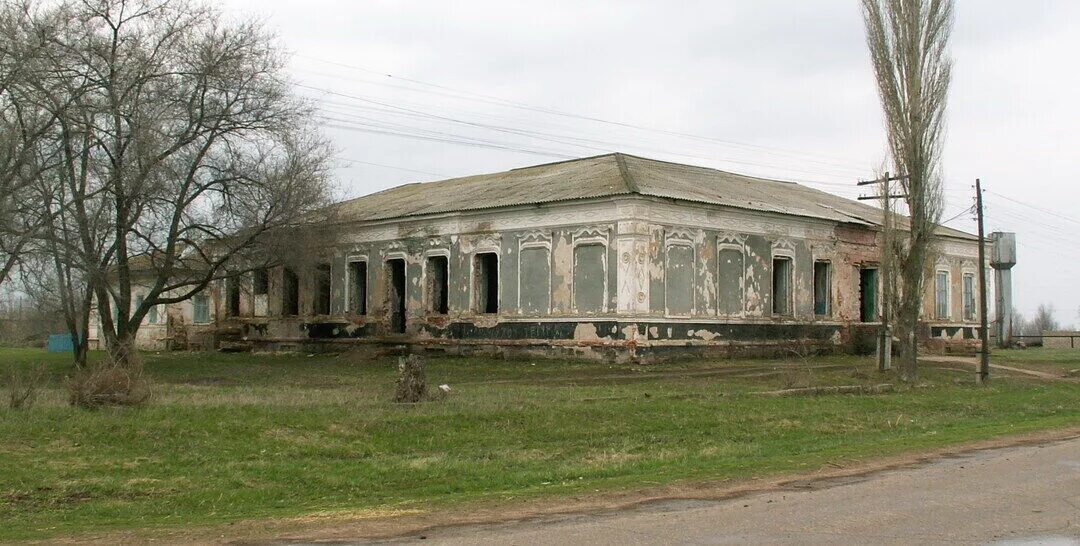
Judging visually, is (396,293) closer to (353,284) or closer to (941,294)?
(353,284)

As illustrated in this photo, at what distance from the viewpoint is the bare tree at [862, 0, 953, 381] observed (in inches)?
1083

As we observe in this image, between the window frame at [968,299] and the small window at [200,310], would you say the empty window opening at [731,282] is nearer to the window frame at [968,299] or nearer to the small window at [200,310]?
the window frame at [968,299]

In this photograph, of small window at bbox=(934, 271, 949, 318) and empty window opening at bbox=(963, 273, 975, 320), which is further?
empty window opening at bbox=(963, 273, 975, 320)

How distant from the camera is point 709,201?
35.3 meters

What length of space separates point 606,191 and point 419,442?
19.0 m

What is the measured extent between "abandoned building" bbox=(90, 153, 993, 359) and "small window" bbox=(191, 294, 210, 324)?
3.66 ft

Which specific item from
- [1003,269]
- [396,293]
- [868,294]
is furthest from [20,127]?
[1003,269]

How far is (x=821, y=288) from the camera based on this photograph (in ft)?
134

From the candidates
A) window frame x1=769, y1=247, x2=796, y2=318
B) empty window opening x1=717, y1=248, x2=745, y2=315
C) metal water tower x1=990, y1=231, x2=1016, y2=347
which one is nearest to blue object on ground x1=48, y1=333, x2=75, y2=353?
empty window opening x1=717, y1=248, x2=745, y2=315

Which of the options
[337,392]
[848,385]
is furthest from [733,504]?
[848,385]

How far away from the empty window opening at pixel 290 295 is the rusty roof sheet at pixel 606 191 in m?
3.73

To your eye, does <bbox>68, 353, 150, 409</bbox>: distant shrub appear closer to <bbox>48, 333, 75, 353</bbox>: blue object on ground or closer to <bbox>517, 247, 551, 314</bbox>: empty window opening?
<bbox>517, 247, 551, 314</bbox>: empty window opening

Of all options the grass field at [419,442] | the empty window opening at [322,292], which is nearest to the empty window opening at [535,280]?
the grass field at [419,442]

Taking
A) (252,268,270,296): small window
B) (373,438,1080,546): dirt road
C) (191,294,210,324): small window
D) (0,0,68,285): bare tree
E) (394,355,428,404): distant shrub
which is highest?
(0,0,68,285): bare tree
